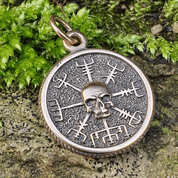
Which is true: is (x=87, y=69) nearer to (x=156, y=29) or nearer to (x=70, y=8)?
(x=70, y=8)

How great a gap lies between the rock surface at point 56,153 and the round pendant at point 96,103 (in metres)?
0.22

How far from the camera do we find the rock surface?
225cm

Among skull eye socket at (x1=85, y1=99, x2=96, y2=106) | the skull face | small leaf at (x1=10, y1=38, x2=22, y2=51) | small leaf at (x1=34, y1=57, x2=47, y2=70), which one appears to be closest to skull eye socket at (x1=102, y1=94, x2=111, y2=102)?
the skull face

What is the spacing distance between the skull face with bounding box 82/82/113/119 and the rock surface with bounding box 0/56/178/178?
549mm

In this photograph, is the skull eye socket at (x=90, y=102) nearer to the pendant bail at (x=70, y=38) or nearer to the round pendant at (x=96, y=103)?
the round pendant at (x=96, y=103)

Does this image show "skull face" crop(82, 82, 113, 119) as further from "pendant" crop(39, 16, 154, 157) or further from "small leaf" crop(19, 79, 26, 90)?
"small leaf" crop(19, 79, 26, 90)

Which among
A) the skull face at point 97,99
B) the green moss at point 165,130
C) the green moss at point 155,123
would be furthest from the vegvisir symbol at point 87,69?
the green moss at point 165,130

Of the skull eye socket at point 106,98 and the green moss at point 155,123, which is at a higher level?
the skull eye socket at point 106,98

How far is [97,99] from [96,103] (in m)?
0.05

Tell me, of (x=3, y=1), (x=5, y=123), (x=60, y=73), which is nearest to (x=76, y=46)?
(x=60, y=73)

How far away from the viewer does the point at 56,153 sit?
7.59 ft

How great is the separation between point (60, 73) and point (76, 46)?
1.45 feet

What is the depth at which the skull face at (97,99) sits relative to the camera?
234 cm

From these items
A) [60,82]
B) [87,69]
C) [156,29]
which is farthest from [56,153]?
[156,29]
